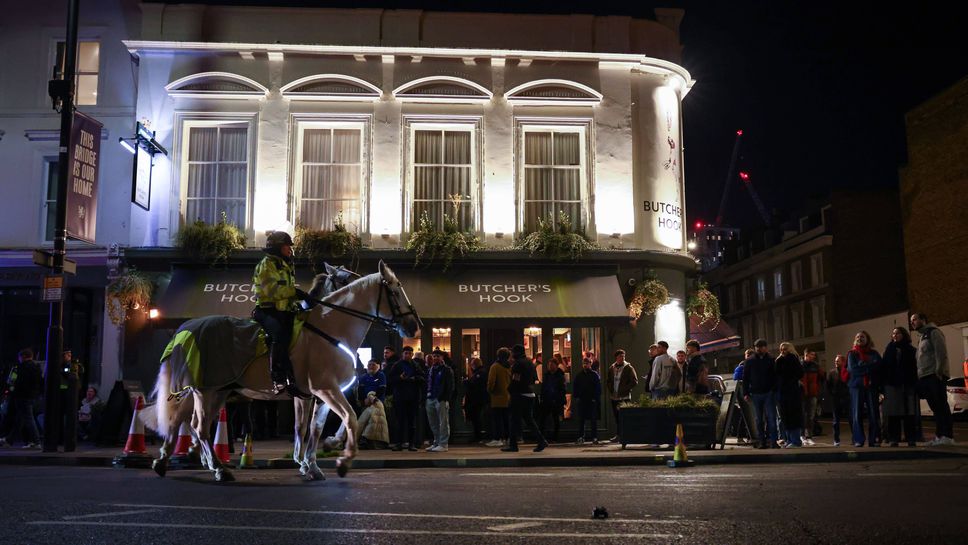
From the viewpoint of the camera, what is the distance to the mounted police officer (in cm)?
1048

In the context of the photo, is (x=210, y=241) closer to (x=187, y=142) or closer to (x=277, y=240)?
(x=187, y=142)

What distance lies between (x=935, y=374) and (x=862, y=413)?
1.44 metres

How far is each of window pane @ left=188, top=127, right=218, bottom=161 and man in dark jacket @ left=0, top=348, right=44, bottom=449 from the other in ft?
19.4

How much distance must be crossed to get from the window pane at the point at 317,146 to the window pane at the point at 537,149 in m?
4.72

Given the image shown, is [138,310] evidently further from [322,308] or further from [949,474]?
[949,474]

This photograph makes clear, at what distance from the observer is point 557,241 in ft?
67.7

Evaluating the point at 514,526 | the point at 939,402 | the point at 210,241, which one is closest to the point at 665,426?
the point at 939,402

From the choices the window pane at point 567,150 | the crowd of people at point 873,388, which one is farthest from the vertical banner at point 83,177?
the crowd of people at point 873,388

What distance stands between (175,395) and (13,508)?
356cm

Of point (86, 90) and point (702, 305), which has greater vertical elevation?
point (86, 90)

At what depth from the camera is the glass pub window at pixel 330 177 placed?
2141cm

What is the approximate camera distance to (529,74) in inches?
862

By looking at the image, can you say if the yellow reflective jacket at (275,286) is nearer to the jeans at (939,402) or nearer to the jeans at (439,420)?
the jeans at (439,420)

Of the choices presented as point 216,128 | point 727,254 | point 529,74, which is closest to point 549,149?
point 529,74
